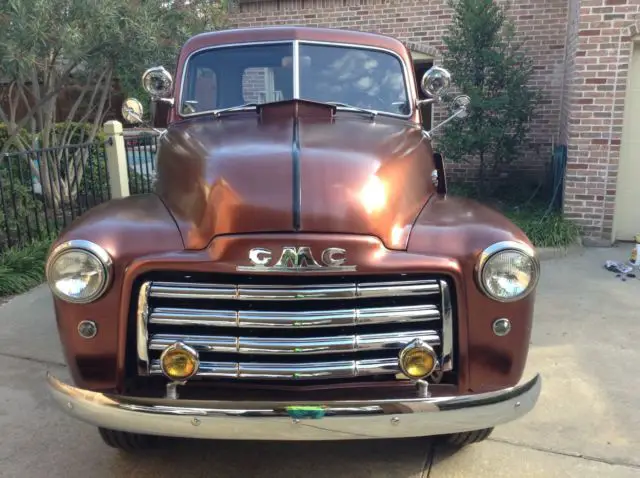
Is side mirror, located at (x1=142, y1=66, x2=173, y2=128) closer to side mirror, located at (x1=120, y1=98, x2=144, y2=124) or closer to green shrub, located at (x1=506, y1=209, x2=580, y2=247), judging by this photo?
side mirror, located at (x1=120, y1=98, x2=144, y2=124)

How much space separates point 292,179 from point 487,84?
19.7ft

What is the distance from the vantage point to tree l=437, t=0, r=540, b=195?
24.4ft

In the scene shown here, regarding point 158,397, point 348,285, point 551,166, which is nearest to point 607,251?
point 551,166

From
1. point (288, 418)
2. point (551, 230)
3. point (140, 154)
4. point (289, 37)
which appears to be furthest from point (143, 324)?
point (140, 154)

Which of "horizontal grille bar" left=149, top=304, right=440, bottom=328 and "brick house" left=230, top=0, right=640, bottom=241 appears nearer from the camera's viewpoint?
"horizontal grille bar" left=149, top=304, right=440, bottom=328

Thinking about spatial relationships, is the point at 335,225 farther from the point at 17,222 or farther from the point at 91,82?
the point at 91,82

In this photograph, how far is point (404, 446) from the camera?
3.05 metres

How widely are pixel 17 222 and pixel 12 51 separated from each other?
5.64 ft

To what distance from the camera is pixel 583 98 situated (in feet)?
21.2

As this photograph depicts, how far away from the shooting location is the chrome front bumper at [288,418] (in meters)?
2.18

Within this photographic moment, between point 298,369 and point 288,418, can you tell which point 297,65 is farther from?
point 288,418

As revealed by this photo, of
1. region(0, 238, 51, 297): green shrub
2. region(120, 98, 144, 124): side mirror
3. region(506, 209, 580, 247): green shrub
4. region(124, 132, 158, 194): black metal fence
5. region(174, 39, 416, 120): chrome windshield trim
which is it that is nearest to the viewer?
region(174, 39, 416, 120): chrome windshield trim

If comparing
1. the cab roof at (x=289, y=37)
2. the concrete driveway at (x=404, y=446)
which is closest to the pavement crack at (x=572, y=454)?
the concrete driveway at (x=404, y=446)

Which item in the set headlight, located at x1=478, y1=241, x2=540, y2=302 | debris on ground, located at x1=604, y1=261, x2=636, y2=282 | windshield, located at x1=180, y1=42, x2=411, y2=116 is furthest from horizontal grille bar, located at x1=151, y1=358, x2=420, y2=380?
debris on ground, located at x1=604, y1=261, x2=636, y2=282
